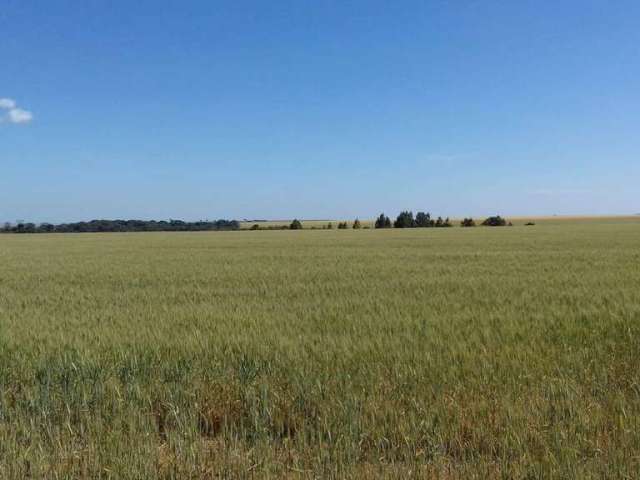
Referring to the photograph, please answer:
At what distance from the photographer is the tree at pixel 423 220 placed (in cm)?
12162

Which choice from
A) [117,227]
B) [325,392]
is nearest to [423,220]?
[117,227]

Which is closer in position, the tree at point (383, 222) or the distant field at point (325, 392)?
the distant field at point (325, 392)

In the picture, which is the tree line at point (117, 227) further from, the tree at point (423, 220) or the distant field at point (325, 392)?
the distant field at point (325, 392)

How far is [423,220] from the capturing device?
123 meters

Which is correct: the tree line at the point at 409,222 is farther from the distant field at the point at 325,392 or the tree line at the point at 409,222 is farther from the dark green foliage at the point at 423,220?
the distant field at the point at 325,392

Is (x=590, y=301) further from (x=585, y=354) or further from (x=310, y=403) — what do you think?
(x=310, y=403)

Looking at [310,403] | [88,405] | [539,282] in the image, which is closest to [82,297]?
[88,405]

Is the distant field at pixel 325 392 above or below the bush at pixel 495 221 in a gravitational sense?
below

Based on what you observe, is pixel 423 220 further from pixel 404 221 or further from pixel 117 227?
pixel 117 227

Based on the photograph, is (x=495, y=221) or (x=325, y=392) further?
(x=495, y=221)

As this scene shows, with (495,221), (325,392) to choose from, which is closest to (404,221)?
(495,221)

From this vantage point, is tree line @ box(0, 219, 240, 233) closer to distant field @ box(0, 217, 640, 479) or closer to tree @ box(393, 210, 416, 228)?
tree @ box(393, 210, 416, 228)

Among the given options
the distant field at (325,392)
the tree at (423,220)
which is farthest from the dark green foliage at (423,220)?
the distant field at (325,392)

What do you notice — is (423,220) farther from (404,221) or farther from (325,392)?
(325,392)
